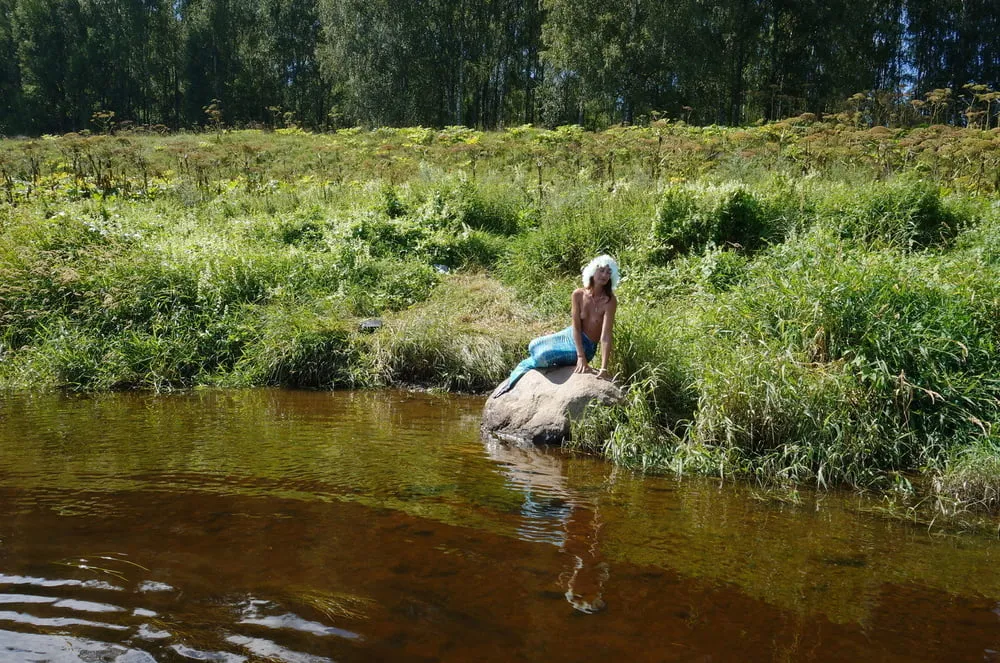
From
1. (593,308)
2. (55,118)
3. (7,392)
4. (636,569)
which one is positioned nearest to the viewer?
(636,569)


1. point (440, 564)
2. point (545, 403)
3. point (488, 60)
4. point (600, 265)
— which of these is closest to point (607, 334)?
point (600, 265)

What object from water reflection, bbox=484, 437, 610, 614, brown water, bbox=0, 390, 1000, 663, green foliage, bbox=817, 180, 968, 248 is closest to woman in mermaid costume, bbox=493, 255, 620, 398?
water reflection, bbox=484, 437, 610, 614

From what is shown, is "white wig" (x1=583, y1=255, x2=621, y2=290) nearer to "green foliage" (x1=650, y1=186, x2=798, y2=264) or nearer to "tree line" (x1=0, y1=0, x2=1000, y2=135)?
"green foliage" (x1=650, y1=186, x2=798, y2=264)

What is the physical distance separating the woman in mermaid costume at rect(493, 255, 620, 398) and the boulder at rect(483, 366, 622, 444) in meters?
0.10

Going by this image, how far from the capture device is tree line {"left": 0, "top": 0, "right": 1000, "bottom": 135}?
101 feet

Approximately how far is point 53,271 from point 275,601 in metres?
8.93

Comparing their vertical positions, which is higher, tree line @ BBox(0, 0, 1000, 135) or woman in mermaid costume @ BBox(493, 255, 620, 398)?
tree line @ BBox(0, 0, 1000, 135)

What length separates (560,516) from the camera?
4.88 meters

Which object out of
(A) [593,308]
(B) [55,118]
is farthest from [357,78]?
(A) [593,308]

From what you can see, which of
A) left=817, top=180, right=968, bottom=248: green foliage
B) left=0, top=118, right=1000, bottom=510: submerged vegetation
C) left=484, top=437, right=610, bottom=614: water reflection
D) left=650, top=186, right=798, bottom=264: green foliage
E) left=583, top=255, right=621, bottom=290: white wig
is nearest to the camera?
left=484, top=437, right=610, bottom=614: water reflection

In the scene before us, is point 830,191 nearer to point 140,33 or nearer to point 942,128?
point 942,128

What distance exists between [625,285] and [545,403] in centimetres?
387

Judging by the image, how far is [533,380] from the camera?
7000 millimetres

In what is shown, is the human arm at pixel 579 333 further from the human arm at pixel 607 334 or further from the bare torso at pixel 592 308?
the human arm at pixel 607 334
